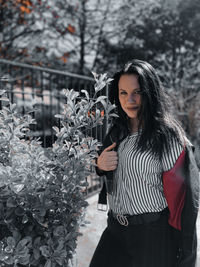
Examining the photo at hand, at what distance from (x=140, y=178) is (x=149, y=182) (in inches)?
2.0

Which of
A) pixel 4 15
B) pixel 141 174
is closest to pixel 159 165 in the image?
pixel 141 174

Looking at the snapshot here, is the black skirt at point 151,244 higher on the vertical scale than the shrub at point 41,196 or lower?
lower

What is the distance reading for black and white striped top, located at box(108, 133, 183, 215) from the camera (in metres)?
1.48

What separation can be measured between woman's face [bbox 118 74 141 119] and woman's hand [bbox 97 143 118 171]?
228 mm

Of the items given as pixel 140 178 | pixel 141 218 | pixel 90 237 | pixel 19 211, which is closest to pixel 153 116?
pixel 140 178

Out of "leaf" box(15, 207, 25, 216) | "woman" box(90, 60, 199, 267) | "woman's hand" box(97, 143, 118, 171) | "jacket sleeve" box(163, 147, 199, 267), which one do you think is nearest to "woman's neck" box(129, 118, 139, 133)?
"woman" box(90, 60, 199, 267)

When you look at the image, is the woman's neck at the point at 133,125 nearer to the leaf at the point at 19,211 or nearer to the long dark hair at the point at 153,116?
the long dark hair at the point at 153,116

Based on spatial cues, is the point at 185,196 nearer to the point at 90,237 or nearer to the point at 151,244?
the point at 151,244

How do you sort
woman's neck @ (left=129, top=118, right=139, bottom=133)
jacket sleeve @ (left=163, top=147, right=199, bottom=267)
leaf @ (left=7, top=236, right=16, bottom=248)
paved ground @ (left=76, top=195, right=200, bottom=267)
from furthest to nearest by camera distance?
paved ground @ (left=76, top=195, right=200, bottom=267) → woman's neck @ (left=129, top=118, right=139, bottom=133) → jacket sleeve @ (left=163, top=147, right=199, bottom=267) → leaf @ (left=7, top=236, right=16, bottom=248)

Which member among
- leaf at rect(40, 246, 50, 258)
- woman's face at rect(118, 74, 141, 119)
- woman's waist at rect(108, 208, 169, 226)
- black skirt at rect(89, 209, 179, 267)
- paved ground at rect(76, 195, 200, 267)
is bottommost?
paved ground at rect(76, 195, 200, 267)

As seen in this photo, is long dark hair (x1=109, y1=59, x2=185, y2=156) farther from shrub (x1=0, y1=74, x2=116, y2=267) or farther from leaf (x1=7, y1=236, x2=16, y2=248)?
leaf (x1=7, y1=236, x2=16, y2=248)

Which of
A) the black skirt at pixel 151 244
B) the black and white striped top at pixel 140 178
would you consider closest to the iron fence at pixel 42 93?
the black and white striped top at pixel 140 178

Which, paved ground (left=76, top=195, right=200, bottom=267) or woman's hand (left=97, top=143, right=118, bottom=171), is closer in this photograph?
woman's hand (left=97, top=143, right=118, bottom=171)

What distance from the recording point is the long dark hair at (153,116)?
148 centimetres
